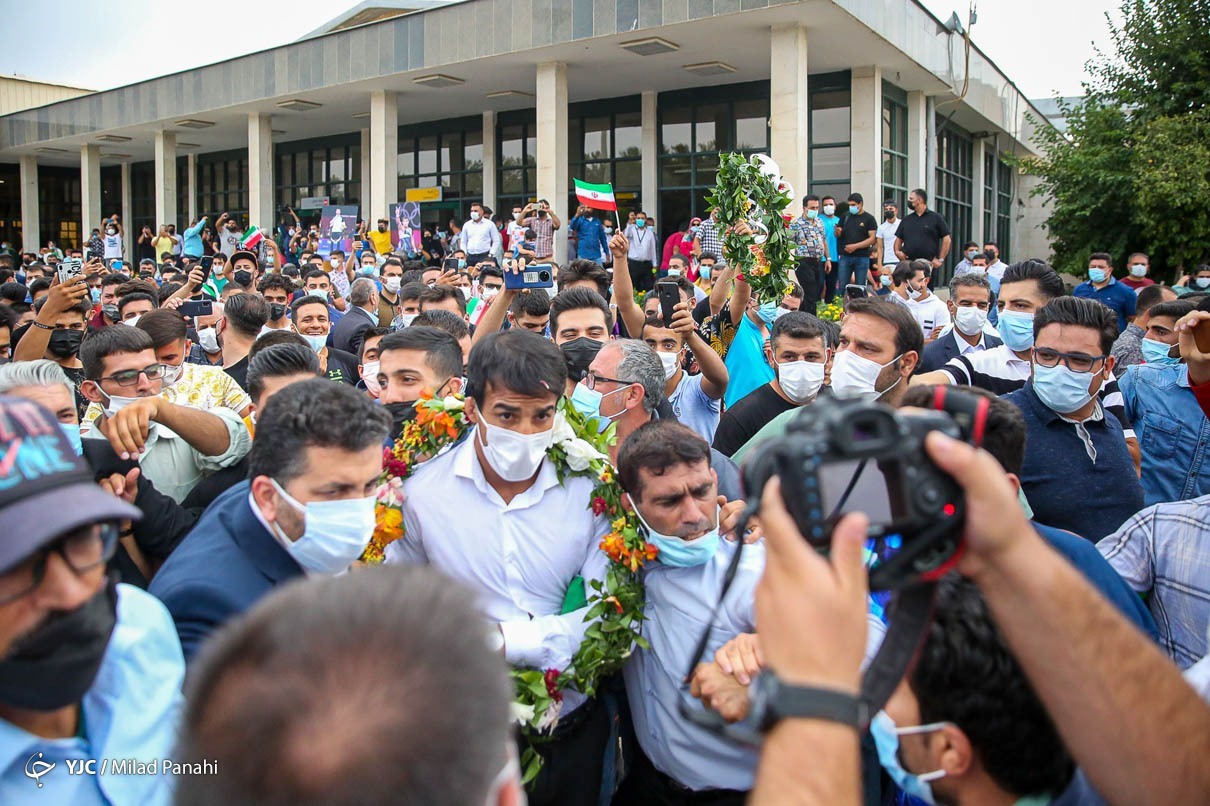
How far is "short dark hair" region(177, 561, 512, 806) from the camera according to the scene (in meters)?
1.06

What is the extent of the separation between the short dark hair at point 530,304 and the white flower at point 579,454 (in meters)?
3.37

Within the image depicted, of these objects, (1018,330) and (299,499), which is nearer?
(299,499)

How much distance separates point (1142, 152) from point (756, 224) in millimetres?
14993

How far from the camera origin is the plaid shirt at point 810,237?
1311 cm

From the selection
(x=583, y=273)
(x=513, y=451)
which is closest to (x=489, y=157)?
(x=583, y=273)

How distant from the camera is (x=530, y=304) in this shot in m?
6.54

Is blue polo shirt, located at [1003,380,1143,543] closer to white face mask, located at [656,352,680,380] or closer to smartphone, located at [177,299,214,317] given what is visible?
white face mask, located at [656,352,680,380]

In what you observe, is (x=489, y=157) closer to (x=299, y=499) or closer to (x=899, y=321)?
(x=899, y=321)

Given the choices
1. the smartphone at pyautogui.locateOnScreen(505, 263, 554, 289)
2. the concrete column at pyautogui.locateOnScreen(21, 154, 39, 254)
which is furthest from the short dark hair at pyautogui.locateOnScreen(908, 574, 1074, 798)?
the concrete column at pyautogui.locateOnScreen(21, 154, 39, 254)

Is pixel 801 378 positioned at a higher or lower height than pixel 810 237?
lower

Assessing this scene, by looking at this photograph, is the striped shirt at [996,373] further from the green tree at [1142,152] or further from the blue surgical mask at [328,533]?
the green tree at [1142,152]

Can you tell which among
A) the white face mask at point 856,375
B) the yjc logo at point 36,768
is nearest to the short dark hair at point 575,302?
the white face mask at point 856,375

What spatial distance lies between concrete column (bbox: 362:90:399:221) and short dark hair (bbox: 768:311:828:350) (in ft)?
56.3

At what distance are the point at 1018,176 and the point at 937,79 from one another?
1527cm
